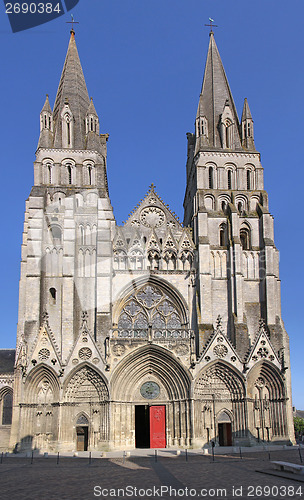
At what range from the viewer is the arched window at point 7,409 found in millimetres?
41750

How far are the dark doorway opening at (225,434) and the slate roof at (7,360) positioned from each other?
1663 centimetres

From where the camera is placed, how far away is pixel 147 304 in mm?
38938

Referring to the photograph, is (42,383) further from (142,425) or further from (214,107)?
(214,107)

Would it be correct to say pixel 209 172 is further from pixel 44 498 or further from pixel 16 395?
pixel 44 498

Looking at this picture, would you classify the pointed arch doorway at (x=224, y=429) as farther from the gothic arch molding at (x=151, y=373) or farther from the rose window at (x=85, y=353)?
the rose window at (x=85, y=353)

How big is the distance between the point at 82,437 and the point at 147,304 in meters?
9.74

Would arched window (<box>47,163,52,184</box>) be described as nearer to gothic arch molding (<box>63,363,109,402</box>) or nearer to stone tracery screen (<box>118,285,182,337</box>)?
stone tracery screen (<box>118,285,182,337</box>)

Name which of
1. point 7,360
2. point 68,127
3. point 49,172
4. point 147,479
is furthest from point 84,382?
point 68,127

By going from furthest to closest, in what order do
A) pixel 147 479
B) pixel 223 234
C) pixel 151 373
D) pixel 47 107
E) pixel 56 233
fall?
pixel 47 107, pixel 223 234, pixel 56 233, pixel 151 373, pixel 147 479

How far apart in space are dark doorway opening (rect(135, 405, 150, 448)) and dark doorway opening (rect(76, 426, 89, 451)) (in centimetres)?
380

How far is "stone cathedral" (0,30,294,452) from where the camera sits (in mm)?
33562

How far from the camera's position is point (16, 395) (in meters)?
33.5

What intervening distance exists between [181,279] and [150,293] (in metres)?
2.32

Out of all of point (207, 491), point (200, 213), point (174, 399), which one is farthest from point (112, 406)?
point (207, 491)
